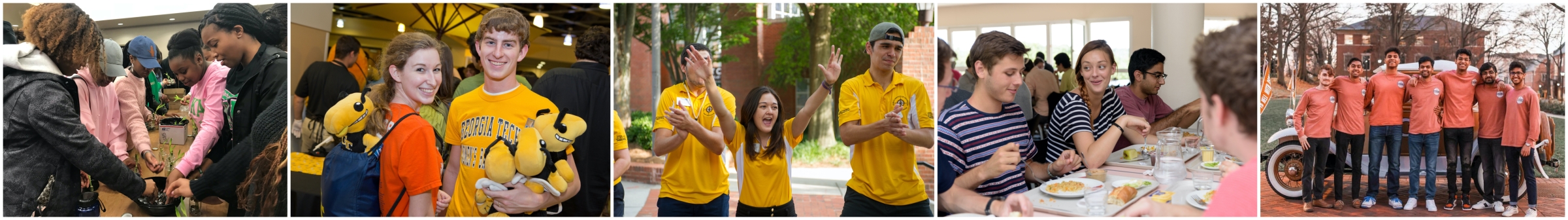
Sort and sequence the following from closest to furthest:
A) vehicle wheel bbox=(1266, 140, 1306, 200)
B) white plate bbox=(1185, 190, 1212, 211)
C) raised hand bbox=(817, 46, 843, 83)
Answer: white plate bbox=(1185, 190, 1212, 211) → raised hand bbox=(817, 46, 843, 83) → vehicle wheel bbox=(1266, 140, 1306, 200)

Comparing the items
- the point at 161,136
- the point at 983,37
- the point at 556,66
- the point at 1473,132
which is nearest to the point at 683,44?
the point at 556,66

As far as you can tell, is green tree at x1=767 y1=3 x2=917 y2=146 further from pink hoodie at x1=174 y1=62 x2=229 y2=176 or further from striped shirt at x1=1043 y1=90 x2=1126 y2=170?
pink hoodie at x1=174 y1=62 x2=229 y2=176

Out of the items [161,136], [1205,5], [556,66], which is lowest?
[161,136]

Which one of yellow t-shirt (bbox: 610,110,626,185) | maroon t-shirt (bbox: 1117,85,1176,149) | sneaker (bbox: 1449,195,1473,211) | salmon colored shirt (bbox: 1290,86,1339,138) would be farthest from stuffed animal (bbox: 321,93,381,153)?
sneaker (bbox: 1449,195,1473,211)

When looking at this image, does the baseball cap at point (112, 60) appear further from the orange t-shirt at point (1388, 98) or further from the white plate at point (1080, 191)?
the orange t-shirt at point (1388, 98)

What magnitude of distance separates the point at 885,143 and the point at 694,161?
3.06ft

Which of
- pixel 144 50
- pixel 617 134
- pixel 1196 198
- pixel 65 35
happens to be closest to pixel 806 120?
pixel 617 134

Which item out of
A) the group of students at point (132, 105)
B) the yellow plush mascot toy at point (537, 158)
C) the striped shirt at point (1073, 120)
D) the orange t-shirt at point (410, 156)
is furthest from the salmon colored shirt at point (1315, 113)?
the group of students at point (132, 105)

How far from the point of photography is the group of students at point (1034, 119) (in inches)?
171

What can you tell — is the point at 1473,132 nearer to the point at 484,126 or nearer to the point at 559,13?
the point at 559,13

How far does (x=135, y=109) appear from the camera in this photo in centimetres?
466

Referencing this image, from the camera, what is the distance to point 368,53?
14.6 ft

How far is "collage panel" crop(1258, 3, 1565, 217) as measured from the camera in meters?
4.93

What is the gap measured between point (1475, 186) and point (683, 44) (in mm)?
4528
